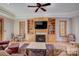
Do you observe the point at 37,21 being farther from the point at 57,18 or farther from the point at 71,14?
the point at 71,14

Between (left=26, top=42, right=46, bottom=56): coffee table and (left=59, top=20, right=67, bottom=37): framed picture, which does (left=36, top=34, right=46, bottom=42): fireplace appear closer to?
(left=26, top=42, right=46, bottom=56): coffee table

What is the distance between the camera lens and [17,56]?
295 cm

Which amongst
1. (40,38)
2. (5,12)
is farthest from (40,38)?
(5,12)

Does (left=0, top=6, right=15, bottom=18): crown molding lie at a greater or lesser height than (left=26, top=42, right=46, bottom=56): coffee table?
greater

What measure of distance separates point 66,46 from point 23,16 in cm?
98

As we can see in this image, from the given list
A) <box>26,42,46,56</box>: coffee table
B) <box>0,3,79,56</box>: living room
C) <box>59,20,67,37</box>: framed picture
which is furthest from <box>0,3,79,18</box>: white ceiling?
<box>26,42,46,56</box>: coffee table

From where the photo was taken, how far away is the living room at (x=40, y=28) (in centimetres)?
293

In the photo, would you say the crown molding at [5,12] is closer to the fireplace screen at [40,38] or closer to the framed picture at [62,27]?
the fireplace screen at [40,38]

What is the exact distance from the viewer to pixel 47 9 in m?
2.96

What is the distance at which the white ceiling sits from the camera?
2.91 metres

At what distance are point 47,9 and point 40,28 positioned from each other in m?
0.38

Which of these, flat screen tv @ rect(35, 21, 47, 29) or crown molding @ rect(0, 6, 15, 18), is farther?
flat screen tv @ rect(35, 21, 47, 29)

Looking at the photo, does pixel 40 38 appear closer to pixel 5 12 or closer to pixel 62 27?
pixel 62 27

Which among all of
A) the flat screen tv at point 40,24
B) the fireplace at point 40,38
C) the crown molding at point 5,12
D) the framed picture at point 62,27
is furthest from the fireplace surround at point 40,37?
the crown molding at point 5,12
